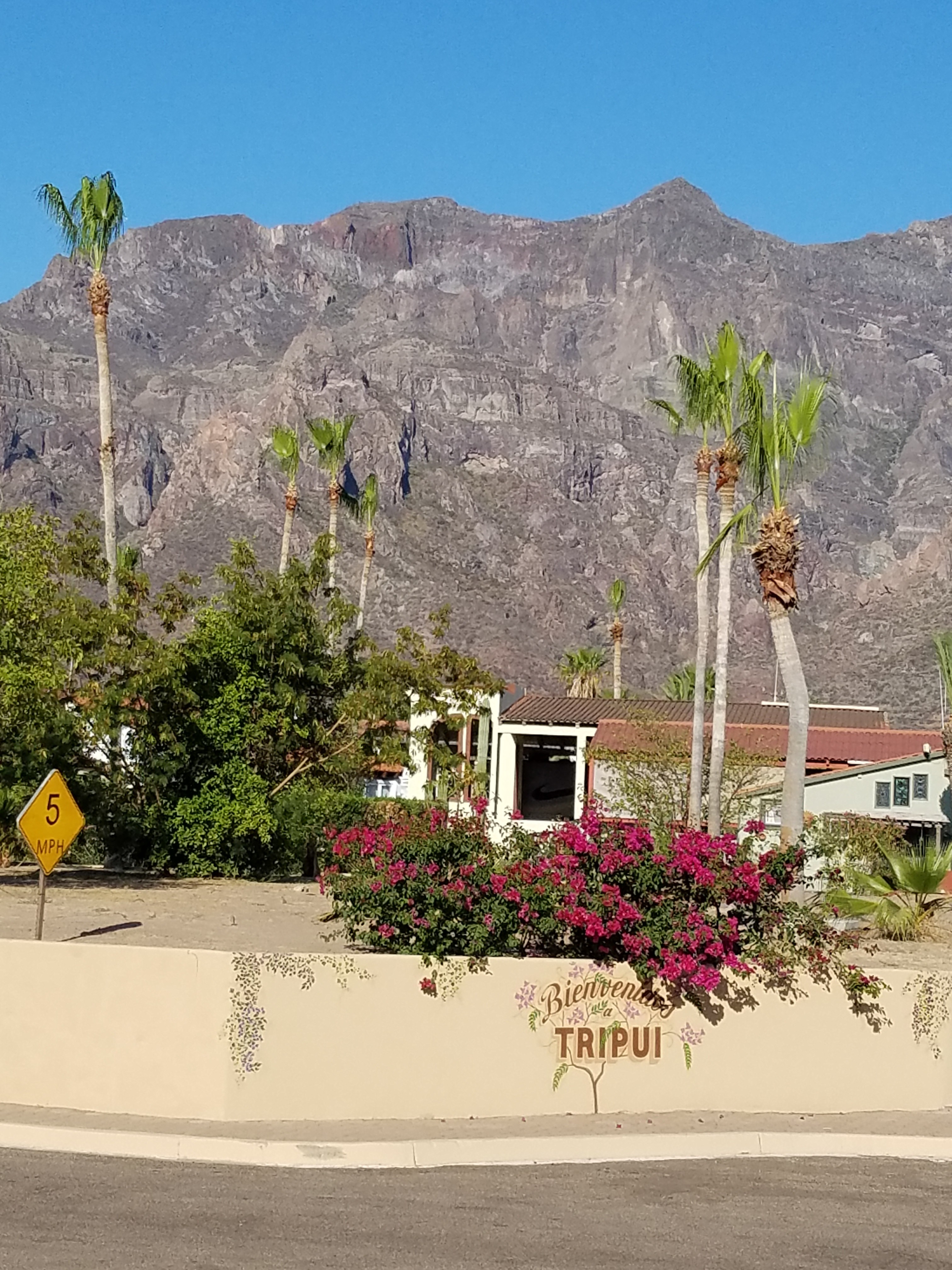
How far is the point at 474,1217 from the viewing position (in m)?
10.2

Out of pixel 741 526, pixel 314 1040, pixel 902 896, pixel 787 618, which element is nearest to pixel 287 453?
pixel 741 526

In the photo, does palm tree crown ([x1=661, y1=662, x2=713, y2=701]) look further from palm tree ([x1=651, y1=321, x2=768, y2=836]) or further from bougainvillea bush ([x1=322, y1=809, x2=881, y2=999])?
bougainvillea bush ([x1=322, y1=809, x2=881, y2=999])

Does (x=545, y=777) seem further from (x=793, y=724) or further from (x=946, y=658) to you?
(x=793, y=724)

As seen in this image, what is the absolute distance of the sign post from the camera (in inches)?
593

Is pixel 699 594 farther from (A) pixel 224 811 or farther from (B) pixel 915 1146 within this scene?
(B) pixel 915 1146

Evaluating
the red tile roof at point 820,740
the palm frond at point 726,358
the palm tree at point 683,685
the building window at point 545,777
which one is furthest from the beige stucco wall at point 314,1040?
the palm tree at point 683,685

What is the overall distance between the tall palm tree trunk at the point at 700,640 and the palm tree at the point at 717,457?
33 millimetres

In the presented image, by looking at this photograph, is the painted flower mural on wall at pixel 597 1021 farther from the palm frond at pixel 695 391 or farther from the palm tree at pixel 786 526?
the palm frond at pixel 695 391

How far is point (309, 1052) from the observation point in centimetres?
1307

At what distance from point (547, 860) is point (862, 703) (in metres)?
109

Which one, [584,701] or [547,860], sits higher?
[584,701]

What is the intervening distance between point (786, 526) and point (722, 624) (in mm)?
6567

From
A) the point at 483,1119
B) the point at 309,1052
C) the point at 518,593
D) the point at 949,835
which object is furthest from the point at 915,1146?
the point at 518,593

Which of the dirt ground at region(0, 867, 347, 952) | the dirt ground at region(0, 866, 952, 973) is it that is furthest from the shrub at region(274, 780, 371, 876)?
the dirt ground at region(0, 866, 952, 973)
